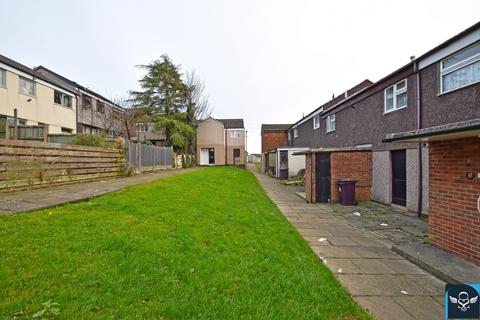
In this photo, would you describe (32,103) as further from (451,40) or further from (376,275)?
(451,40)

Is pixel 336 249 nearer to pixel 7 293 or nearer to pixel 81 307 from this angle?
pixel 81 307

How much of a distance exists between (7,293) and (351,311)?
3.29 meters

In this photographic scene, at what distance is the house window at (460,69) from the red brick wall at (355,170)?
3.99m

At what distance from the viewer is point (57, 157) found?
900cm

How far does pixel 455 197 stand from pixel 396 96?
6.11 metres

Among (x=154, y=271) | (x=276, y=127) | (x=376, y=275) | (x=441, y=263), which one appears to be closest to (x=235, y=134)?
(x=276, y=127)

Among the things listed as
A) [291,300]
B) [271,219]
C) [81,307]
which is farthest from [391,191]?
[81,307]

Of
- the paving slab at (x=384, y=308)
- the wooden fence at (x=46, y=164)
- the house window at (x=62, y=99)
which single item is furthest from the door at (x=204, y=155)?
the paving slab at (x=384, y=308)

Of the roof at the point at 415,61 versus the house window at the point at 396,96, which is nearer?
the roof at the point at 415,61

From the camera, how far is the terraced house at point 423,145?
170 inches

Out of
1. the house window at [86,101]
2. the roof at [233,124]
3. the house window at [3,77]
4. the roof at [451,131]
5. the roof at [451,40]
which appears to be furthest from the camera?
the roof at [233,124]

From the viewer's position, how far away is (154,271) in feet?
9.89

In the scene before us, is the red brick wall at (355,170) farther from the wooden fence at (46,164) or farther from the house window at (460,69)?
the wooden fence at (46,164)

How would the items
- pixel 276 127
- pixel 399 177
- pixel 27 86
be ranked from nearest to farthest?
pixel 399 177 < pixel 27 86 < pixel 276 127
